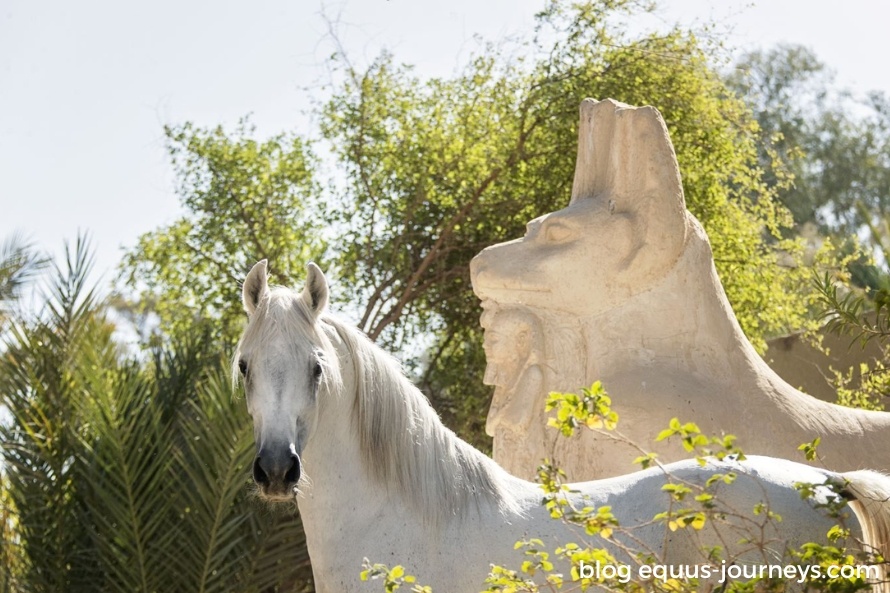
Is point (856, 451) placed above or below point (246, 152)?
below

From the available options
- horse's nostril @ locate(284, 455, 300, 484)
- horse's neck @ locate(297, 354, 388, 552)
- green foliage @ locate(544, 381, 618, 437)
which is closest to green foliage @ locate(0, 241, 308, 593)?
horse's neck @ locate(297, 354, 388, 552)

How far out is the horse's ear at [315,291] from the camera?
346 centimetres

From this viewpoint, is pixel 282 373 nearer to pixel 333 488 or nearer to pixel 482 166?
pixel 333 488

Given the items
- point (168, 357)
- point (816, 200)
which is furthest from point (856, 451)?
point (816, 200)

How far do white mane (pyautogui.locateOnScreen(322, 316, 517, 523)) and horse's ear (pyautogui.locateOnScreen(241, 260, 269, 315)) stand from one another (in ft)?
0.66

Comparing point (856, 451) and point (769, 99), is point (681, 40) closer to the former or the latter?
point (856, 451)

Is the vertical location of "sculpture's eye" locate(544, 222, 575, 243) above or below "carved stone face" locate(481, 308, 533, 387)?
above

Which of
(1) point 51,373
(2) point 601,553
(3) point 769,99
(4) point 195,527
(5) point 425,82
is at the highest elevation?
(3) point 769,99

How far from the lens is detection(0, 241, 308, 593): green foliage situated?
7.30m

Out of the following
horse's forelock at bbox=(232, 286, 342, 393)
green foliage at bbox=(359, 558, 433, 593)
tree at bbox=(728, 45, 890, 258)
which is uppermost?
tree at bbox=(728, 45, 890, 258)

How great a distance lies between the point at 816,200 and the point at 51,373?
75.5ft

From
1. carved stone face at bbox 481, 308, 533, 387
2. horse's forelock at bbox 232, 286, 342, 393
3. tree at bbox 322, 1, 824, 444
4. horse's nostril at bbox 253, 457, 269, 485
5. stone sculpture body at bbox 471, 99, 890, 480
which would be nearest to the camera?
horse's nostril at bbox 253, 457, 269, 485

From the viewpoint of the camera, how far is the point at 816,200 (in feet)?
91.4

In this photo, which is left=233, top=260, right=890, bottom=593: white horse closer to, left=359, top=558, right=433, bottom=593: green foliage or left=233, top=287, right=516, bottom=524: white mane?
left=233, top=287, right=516, bottom=524: white mane
